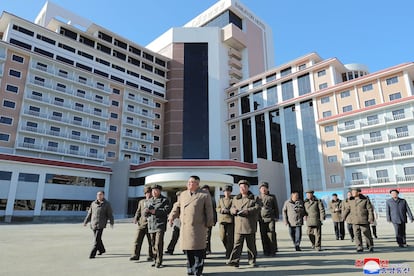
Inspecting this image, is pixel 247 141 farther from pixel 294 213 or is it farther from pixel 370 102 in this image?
pixel 294 213

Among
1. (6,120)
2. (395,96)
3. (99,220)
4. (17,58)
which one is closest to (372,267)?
(99,220)

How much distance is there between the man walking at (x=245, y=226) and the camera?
519 cm

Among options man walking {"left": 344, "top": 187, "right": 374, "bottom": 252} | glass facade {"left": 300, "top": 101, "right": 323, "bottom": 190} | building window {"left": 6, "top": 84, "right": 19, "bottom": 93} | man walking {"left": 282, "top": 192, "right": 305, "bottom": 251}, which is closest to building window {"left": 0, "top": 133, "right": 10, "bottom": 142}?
building window {"left": 6, "top": 84, "right": 19, "bottom": 93}

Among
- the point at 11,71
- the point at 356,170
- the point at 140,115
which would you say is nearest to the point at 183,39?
the point at 140,115

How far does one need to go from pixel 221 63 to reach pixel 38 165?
33.1m

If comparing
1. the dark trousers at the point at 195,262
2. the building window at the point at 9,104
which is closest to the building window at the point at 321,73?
the dark trousers at the point at 195,262

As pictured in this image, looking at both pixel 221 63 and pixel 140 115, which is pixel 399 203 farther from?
pixel 221 63

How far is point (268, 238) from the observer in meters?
6.43

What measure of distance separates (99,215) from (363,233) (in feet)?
21.3

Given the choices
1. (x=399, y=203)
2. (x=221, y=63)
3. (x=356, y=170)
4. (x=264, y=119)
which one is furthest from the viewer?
(x=221, y=63)

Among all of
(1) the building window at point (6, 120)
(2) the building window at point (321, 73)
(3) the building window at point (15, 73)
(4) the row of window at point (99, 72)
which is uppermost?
(4) the row of window at point (99, 72)

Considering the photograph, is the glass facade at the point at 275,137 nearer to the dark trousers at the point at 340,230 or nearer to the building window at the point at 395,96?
the building window at the point at 395,96

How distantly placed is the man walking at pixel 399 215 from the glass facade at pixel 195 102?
120 feet

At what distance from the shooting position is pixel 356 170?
3269cm
